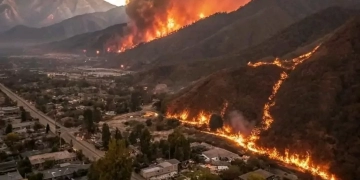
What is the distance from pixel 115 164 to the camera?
49219 millimetres

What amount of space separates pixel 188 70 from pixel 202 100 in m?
53.2

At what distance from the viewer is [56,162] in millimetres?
62938

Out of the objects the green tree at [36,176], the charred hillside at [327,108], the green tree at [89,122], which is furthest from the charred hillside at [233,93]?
the green tree at [36,176]

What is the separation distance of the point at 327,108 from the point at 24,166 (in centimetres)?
4824

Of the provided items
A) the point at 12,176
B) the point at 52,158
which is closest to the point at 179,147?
the point at 52,158

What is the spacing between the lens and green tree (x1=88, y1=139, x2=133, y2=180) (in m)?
48.9

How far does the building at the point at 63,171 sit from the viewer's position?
2227 inches

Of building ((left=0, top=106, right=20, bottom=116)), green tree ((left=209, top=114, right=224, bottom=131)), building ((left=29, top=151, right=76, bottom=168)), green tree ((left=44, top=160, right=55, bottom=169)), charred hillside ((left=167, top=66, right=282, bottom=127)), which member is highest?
charred hillside ((left=167, top=66, right=282, bottom=127))

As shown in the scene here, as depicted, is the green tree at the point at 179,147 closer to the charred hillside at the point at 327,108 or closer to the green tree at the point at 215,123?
the charred hillside at the point at 327,108

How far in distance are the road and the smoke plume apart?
25.7m

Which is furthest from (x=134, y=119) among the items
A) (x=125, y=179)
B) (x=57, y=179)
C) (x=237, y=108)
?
(x=125, y=179)

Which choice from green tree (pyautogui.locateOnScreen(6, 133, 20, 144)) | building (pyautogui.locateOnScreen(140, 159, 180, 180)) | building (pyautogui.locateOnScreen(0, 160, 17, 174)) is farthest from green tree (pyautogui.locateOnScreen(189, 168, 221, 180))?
green tree (pyautogui.locateOnScreen(6, 133, 20, 144))

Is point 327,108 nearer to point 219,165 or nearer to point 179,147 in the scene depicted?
point 219,165

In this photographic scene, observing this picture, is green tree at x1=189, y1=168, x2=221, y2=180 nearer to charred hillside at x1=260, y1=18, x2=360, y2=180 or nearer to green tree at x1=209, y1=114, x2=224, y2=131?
charred hillside at x1=260, y1=18, x2=360, y2=180
